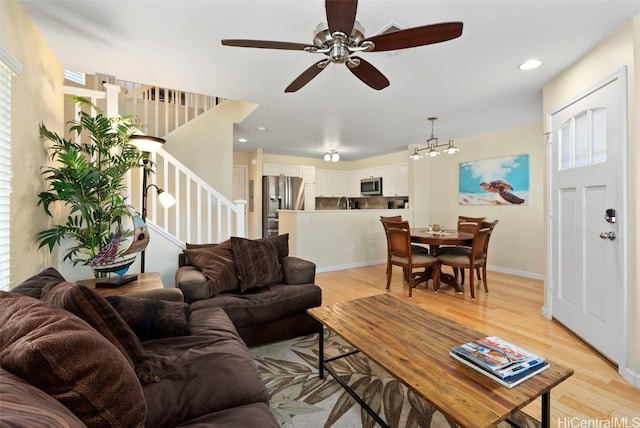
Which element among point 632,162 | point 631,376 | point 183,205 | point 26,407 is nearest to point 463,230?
point 632,162

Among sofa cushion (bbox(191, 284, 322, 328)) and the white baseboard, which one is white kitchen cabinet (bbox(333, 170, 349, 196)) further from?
the white baseboard

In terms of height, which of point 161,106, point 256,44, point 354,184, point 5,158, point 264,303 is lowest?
point 264,303

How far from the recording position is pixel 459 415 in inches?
37.9

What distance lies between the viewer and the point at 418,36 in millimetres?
1549

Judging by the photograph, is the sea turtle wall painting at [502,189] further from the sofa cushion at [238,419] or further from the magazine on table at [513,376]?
the sofa cushion at [238,419]

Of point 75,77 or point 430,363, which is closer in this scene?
point 430,363

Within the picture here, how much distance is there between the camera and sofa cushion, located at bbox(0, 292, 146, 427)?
0.68 meters

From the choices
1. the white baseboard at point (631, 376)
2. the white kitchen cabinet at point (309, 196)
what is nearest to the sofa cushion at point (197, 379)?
the white baseboard at point (631, 376)

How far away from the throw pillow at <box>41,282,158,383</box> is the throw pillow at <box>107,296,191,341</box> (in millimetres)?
287

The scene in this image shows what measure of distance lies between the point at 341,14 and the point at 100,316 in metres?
1.72

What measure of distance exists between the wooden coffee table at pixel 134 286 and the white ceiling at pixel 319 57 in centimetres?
184

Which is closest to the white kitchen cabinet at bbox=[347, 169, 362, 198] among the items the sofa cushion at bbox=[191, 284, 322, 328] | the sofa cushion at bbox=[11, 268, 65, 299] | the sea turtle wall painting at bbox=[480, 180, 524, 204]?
the sea turtle wall painting at bbox=[480, 180, 524, 204]

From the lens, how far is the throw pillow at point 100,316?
3.58 feet

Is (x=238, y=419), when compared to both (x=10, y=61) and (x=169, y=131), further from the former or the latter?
(x=169, y=131)
